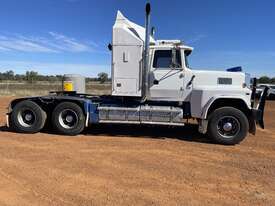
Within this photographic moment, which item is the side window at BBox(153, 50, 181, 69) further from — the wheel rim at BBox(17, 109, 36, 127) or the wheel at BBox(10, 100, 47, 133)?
the wheel rim at BBox(17, 109, 36, 127)

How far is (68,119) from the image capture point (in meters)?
11.3

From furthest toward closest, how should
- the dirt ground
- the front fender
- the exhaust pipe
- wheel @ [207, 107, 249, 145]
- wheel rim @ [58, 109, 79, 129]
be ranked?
1. wheel rim @ [58, 109, 79, 129]
2. the exhaust pipe
3. the front fender
4. wheel @ [207, 107, 249, 145]
5. the dirt ground

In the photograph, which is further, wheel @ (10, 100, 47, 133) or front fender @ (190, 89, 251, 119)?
wheel @ (10, 100, 47, 133)

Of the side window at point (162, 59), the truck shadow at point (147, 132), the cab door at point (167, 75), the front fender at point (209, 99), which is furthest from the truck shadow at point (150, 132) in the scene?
the side window at point (162, 59)

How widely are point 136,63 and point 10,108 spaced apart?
14.5 feet

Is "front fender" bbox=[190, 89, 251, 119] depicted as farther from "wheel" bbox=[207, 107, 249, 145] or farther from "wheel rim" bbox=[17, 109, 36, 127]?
"wheel rim" bbox=[17, 109, 36, 127]

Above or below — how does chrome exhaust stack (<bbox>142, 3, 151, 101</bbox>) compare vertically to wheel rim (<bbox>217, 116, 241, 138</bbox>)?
above

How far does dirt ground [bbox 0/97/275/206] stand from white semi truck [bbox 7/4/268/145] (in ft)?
1.74

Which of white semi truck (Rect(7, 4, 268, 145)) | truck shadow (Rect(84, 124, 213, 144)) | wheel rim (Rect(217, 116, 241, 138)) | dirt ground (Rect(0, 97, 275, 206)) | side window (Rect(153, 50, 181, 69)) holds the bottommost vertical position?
dirt ground (Rect(0, 97, 275, 206))

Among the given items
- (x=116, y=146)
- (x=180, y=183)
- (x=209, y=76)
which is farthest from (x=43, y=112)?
(x=180, y=183)

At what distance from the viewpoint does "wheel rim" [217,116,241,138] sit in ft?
33.7

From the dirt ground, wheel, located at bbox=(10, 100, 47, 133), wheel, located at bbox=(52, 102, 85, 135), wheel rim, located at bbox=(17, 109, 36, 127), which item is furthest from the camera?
wheel rim, located at bbox=(17, 109, 36, 127)

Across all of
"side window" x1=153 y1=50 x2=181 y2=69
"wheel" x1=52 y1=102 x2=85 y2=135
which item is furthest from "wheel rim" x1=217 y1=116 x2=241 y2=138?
"wheel" x1=52 y1=102 x2=85 y2=135

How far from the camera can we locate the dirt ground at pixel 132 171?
5.57 metres
